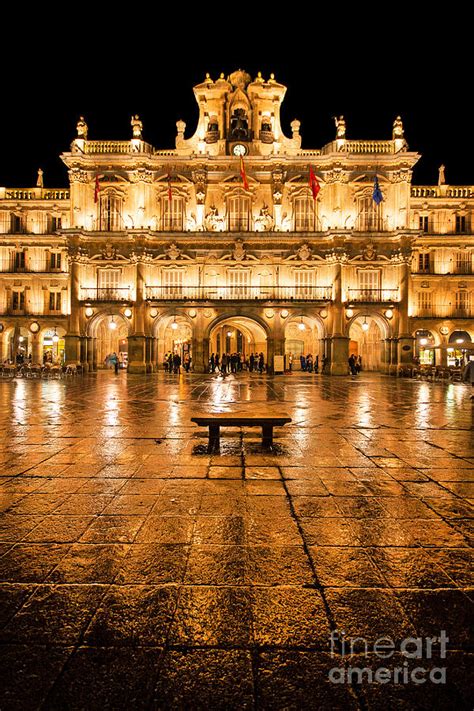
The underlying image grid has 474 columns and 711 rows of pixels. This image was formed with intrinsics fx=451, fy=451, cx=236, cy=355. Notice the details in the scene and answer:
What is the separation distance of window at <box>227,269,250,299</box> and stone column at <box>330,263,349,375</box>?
619 cm

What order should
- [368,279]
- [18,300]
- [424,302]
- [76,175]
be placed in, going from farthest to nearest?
[18,300]
[424,302]
[368,279]
[76,175]

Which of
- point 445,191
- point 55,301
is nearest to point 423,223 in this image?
point 445,191

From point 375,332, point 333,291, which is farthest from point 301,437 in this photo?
point 375,332

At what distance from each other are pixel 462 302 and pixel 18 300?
35.2m

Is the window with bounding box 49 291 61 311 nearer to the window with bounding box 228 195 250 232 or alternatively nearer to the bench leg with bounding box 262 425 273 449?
the window with bounding box 228 195 250 232

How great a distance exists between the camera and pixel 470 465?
19.5 feet

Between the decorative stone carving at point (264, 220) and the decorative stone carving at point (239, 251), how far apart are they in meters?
1.81

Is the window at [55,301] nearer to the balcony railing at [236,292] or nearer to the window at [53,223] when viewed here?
the window at [53,223]

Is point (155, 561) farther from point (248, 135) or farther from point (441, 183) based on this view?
point (441, 183)

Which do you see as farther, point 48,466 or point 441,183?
point 441,183

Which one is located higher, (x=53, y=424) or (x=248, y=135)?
(x=248, y=135)

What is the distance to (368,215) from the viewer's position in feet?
107

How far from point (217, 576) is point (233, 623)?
1.67 feet

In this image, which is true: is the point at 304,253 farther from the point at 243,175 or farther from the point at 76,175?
the point at 76,175
